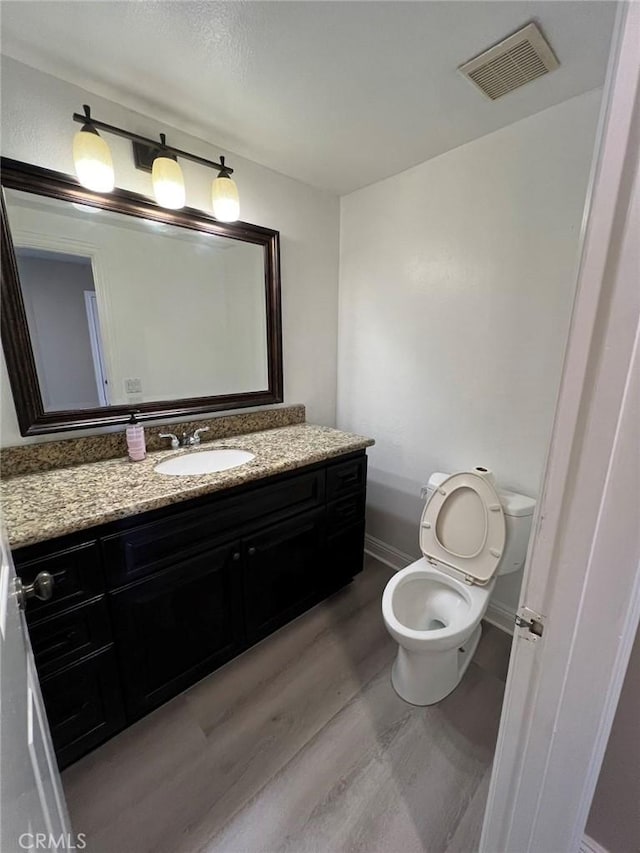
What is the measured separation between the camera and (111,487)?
1.21m

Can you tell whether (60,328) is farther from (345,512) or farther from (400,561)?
(400,561)

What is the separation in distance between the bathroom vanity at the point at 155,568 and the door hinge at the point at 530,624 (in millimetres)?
946

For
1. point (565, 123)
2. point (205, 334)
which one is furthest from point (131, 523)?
point (565, 123)

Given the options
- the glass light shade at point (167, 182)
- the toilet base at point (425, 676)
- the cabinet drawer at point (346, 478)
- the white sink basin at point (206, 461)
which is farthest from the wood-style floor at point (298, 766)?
the glass light shade at point (167, 182)

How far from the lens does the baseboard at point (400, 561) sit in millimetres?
1765

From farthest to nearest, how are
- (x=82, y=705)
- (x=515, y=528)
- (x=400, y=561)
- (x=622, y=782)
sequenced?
(x=400, y=561)
(x=515, y=528)
(x=82, y=705)
(x=622, y=782)

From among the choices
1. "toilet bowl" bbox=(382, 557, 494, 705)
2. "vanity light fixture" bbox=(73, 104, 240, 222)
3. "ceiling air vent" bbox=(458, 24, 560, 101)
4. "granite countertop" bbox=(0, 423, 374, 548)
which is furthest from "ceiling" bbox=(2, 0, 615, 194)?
"toilet bowl" bbox=(382, 557, 494, 705)

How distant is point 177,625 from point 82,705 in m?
0.33

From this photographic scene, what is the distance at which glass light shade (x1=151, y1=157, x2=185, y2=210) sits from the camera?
136 cm

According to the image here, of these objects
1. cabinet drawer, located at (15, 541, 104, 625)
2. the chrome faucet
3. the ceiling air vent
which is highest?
the ceiling air vent

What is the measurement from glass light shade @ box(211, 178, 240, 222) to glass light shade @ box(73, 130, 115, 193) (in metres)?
0.41

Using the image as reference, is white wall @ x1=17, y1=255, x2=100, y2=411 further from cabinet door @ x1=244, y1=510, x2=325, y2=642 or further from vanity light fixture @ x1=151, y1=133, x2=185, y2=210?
cabinet door @ x1=244, y1=510, x2=325, y2=642

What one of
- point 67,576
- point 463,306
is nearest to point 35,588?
point 67,576

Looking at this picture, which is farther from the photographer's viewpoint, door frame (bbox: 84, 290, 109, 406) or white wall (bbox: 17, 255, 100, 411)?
door frame (bbox: 84, 290, 109, 406)
